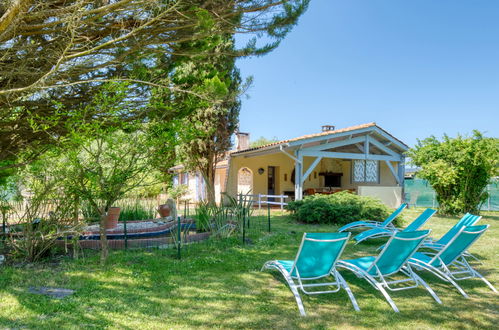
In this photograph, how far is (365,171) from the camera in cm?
2041

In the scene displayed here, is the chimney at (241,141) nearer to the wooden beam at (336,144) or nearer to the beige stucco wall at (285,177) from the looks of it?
the beige stucco wall at (285,177)

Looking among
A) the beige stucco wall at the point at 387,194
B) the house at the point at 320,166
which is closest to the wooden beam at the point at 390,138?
the house at the point at 320,166

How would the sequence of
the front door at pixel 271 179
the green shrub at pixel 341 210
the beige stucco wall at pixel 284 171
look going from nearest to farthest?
the green shrub at pixel 341 210
the beige stucco wall at pixel 284 171
the front door at pixel 271 179

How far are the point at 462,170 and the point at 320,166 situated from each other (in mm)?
8359

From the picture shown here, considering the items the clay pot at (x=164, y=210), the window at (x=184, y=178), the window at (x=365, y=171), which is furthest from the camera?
the window at (x=184, y=178)

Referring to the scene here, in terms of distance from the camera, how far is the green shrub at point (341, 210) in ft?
36.2

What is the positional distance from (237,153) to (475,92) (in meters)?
25.8

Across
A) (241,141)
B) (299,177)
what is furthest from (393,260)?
(241,141)

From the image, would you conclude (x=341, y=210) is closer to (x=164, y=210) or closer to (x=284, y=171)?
(x=164, y=210)

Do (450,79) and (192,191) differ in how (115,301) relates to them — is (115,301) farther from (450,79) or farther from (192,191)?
(450,79)

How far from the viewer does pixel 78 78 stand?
252 inches

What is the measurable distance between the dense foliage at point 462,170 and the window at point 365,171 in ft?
20.0

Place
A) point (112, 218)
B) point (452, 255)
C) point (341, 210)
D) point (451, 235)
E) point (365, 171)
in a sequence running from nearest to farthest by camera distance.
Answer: point (452, 255)
point (451, 235)
point (112, 218)
point (341, 210)
point (365, 171)

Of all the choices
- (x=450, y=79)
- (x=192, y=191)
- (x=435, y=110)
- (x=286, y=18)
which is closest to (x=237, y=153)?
(x=192, y=191)
